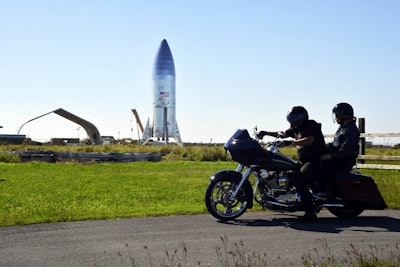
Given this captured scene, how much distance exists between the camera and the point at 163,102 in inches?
4097

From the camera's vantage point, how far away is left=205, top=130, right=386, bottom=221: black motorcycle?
30.0 ft

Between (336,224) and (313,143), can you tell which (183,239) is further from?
(313,143)

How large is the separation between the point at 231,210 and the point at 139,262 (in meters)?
3.25

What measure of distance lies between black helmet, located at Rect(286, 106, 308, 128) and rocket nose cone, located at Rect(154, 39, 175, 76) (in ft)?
299

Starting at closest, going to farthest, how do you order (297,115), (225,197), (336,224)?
(336,224), (225,197), (297,115)

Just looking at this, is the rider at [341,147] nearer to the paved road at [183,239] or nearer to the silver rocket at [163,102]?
the paved road at [183,239]

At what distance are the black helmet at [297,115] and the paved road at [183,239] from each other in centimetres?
169

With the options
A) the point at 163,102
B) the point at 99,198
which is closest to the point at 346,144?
the point at 99,198

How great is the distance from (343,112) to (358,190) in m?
1.40

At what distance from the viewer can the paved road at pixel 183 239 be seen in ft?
20.9

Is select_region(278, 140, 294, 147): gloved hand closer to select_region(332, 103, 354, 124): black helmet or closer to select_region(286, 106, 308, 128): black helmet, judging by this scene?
select_region(286, 106, 308, 128): black helmet

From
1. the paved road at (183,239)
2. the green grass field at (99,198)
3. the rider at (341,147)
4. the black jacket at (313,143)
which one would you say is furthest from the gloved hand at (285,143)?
the green grass field at (99,198)

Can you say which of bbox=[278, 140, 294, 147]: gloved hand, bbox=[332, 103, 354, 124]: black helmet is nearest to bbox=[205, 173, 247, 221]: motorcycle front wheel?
bbox=[278, 140, 294, 147]: gloved hand

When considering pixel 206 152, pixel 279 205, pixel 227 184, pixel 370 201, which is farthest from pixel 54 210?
pixel 206 152
